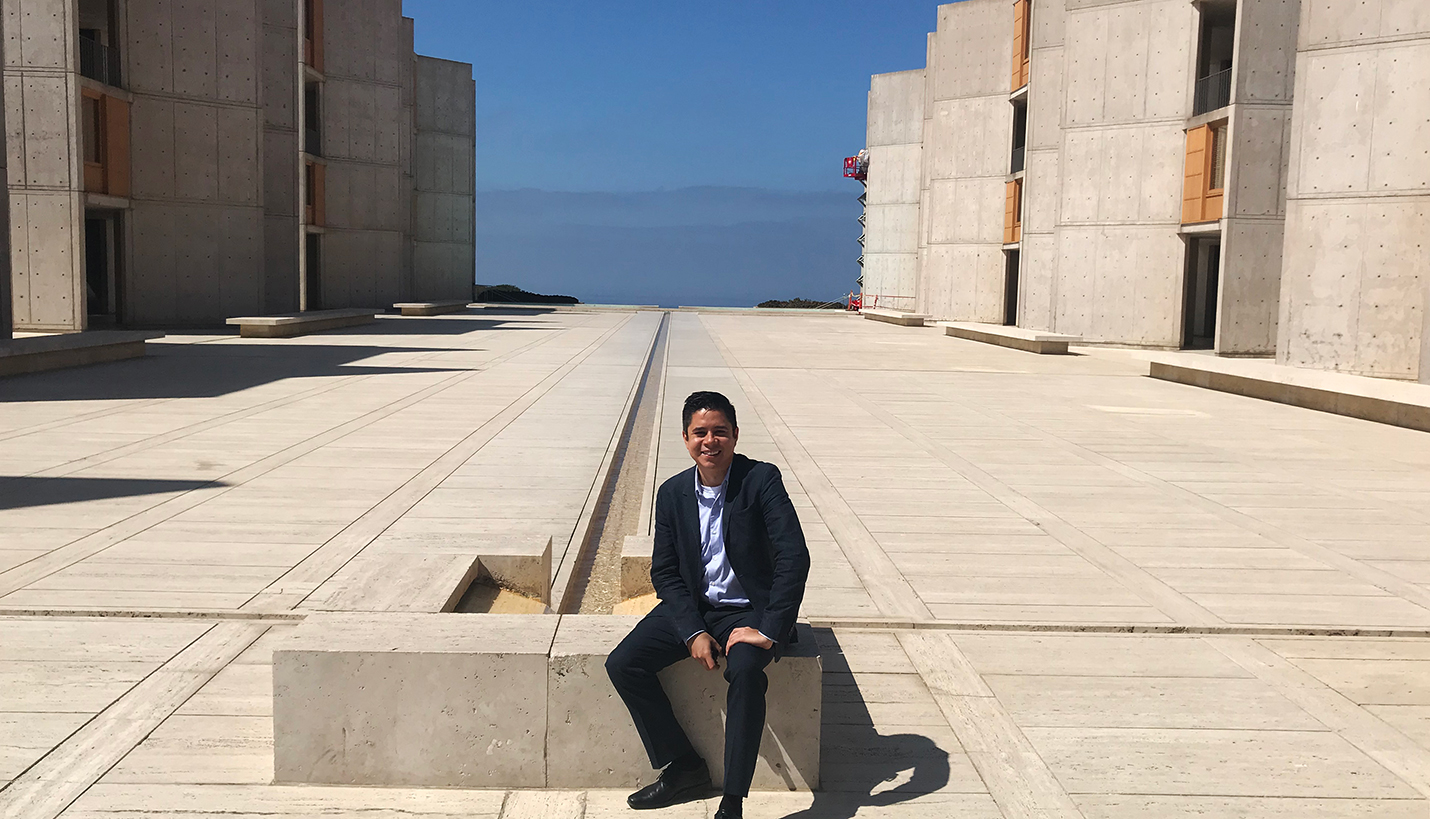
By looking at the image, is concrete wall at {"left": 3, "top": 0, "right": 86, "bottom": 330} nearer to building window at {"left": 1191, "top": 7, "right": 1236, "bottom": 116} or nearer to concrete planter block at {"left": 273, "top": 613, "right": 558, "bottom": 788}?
building window at {"left": 1191, "top": 7, "right": 1236, "bottom": 116}

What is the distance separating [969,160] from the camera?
1773 inches

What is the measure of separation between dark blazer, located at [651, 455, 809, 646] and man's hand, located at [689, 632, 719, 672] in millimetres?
40

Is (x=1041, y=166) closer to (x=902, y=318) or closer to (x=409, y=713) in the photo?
(x=902, y=318)

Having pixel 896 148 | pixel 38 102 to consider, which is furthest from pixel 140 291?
pixel 896 148

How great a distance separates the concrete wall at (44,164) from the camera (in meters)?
26.8

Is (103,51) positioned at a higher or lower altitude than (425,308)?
higher

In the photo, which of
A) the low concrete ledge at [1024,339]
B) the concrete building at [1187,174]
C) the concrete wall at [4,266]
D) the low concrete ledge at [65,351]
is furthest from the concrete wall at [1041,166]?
the concrete wall at [4,266]

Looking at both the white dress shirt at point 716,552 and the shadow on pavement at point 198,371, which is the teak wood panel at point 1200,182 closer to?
the shadow on pavement at point 198,371

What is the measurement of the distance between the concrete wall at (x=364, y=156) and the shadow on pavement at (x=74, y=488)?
36.9 meters

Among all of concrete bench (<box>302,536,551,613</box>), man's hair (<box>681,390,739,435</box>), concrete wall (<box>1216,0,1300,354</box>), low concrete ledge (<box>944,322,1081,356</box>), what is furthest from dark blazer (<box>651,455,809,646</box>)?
concrete wall (<box>1216,0,1300,354</box>)

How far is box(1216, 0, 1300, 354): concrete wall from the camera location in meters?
27.6

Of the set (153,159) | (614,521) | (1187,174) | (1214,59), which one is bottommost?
(614,521)

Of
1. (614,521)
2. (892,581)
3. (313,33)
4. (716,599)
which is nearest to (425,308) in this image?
(313,33)

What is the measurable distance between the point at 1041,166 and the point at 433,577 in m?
34.0
